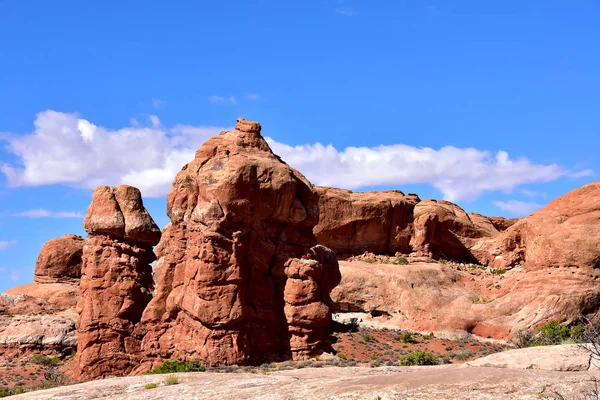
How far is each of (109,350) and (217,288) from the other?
9194mm

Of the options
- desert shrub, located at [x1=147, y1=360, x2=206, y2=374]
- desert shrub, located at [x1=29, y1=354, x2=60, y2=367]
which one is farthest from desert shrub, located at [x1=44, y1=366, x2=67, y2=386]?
desert shrub, located at [x1=147, y1=360, x2=206, y2=374]

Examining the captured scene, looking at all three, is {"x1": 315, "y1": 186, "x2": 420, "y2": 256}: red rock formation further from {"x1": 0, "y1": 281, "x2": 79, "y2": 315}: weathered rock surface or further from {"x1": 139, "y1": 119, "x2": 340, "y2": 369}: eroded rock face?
{"x1": 139, "y1": 119, "x2": 340, "y2": 369}: eroded rock face

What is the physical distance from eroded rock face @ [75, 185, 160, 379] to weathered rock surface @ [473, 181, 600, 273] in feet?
76.7

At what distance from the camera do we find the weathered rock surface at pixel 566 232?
47.8 metres

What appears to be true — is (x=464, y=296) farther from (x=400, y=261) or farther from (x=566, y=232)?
(x=400, y=261)

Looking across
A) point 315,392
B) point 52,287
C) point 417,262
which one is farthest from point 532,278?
point 52,287

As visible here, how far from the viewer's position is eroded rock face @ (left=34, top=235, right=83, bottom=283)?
6781 centimetres

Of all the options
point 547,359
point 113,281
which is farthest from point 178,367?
point 547,359

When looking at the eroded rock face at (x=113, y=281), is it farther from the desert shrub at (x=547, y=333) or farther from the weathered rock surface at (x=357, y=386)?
the weathered rock surface at (x=357, y=386)

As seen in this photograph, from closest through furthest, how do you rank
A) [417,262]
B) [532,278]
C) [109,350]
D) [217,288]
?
[217,288] < [109,350] < [532,278] < [417,262]

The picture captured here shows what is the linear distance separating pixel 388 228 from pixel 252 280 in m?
28.8

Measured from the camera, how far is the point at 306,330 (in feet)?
136

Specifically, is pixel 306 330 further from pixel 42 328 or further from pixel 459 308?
pixel 42 328

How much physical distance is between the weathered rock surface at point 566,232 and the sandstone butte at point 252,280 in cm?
8
